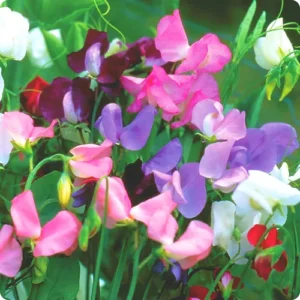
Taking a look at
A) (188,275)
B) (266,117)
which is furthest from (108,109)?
(266,117)

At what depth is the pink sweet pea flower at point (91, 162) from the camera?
59 centimetres

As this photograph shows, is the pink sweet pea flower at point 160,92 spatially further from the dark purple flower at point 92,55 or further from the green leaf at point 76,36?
the green leaf at point 76,36

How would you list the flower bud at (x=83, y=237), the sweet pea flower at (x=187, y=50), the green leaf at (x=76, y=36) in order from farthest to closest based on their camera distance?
the green leaf at (x=76, y=36) → the sweet pea flower at (x=187, y=50) → the flower bud at (x=83, y=237)

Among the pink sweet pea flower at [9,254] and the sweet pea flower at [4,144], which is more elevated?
the sweet pea flower at [4,144]

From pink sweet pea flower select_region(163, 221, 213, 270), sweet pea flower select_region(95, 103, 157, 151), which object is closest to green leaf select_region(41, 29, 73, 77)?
sweet pea flower select_region(95, 103, 157, 151)

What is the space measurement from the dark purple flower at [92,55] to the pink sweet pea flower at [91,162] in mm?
103

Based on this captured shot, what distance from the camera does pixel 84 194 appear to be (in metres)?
0.62

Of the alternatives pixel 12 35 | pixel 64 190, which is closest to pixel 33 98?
pixel 12 35

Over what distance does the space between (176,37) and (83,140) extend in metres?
0.13

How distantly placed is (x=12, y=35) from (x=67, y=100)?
80 mm

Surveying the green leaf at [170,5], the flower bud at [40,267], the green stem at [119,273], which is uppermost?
the green leaf at [170,5]

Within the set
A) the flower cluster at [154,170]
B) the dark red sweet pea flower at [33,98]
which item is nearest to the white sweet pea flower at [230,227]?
the flower cluster at [154,170]

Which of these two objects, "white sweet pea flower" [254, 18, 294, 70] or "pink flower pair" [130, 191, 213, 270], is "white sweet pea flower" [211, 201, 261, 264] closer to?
"pink flower pair" [130, 191, 213, 270]

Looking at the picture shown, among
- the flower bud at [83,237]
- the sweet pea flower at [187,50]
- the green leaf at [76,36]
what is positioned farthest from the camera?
the green leaf at [76,36]
